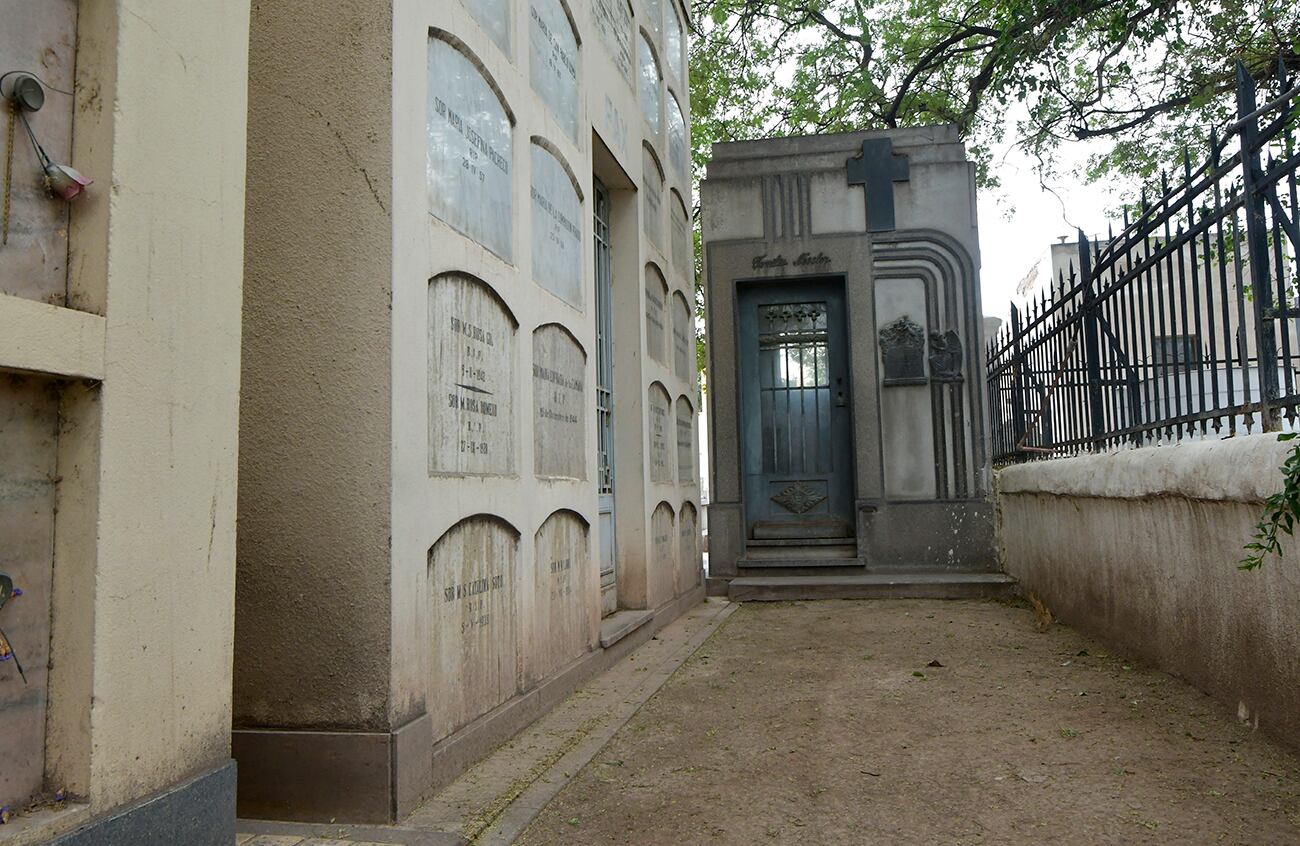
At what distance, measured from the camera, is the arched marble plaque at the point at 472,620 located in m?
3.26

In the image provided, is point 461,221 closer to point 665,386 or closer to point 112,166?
point 112,166

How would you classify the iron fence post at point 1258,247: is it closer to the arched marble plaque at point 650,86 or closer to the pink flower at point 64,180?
the pink flower at point 64,180

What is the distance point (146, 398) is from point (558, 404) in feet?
9.11

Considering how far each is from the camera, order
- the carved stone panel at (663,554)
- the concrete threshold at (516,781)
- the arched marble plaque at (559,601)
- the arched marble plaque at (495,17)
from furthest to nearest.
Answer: the carved stone panel at (663,554) → the arched marble plaque at (559,601) → the arched marble plaque at (495,17) → the concrete threshold at (516,781)

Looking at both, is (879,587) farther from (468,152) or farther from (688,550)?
(468,152)

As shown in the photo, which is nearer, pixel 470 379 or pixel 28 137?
pixel 28 137

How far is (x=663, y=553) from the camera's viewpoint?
714 cm

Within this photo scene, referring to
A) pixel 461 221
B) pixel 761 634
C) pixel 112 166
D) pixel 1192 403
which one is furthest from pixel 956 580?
pixel 112 166

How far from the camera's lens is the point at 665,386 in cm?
732

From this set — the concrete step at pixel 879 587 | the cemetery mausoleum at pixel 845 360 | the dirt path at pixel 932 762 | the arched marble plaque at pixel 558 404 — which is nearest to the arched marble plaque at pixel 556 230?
the arched marble plaque at pixel 558 404

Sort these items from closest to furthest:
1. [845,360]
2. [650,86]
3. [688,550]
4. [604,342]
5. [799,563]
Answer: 1. [604,342]
2. [650,86]
3. [688,550]
4. [799,563]
5. [845,360]

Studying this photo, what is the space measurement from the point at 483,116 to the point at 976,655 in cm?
400

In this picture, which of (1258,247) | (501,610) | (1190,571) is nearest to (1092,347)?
(1190,571)

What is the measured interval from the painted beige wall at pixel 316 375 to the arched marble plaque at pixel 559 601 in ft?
3.91
